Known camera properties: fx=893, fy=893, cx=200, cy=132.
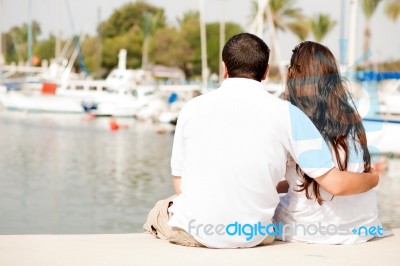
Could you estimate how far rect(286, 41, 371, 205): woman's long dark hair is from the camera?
4.00 metres

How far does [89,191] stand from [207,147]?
13.9m

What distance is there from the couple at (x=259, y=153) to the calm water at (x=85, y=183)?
8.21 m

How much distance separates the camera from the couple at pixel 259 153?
12.5ft

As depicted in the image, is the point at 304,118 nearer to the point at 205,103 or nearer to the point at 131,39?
the point at 205,103

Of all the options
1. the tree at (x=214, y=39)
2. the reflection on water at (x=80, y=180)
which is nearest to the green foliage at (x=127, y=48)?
the tree at (x=214, y=39)

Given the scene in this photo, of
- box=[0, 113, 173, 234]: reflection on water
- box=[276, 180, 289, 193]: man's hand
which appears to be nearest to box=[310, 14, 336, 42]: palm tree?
box=[0, 113, 173, 234]: reflection on water

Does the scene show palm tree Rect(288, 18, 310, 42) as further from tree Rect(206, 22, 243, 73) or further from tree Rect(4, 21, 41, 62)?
tree Rect(4, 21, 41, 62)

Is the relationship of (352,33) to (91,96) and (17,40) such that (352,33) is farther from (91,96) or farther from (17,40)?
(17,40)

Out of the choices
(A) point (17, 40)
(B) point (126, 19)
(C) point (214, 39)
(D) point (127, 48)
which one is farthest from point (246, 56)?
(A) point (17, 40)

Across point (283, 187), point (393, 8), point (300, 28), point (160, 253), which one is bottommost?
point (300, 28)

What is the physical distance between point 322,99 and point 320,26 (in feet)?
227

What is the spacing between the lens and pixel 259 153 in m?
3.83

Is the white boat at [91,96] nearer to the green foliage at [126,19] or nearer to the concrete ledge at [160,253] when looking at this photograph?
the green foliage at [126,19]

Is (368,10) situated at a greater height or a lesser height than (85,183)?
greater
